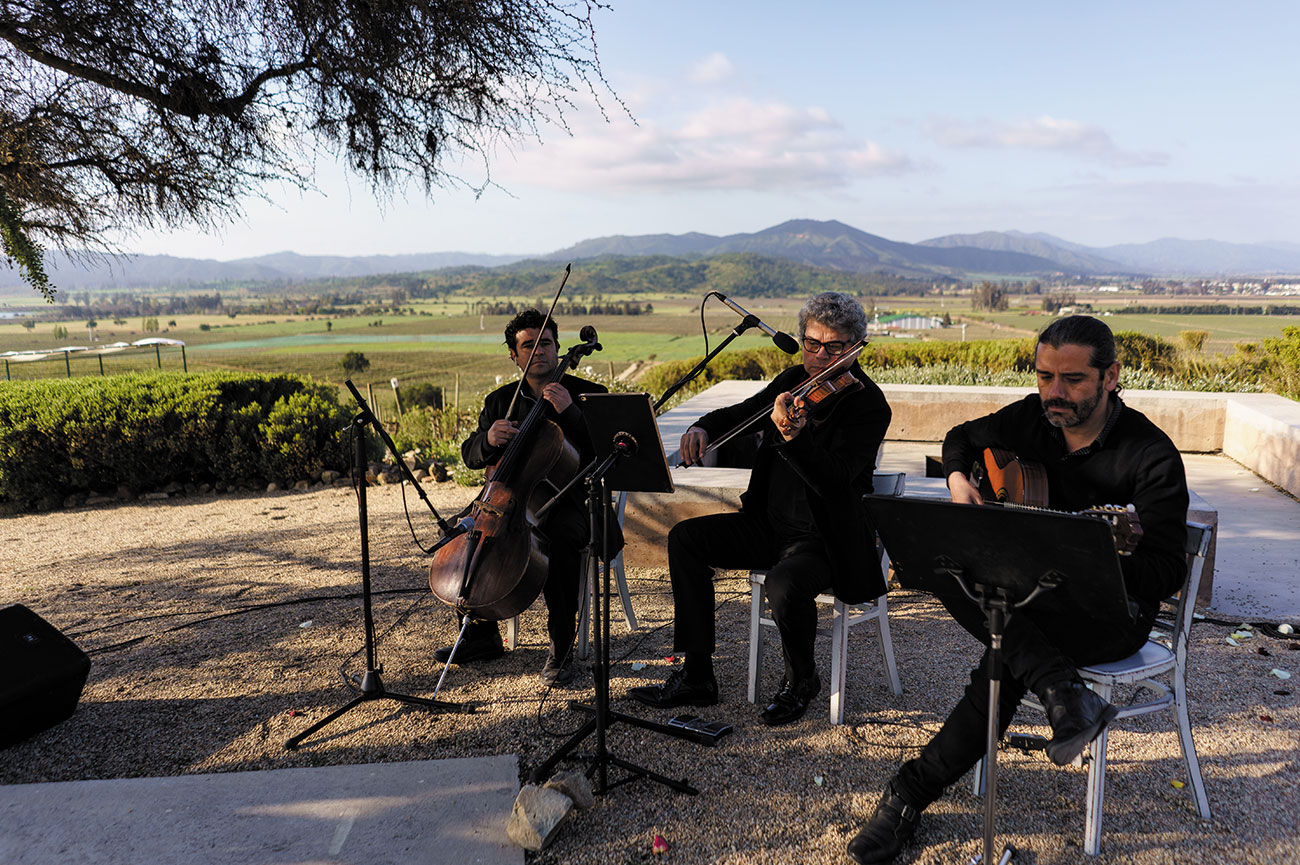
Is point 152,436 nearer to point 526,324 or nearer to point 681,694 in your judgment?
point 526,324

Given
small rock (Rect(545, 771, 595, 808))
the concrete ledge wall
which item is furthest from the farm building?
small rock (Rect(545, 771, 595, 808))

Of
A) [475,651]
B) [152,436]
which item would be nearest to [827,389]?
[475,651]

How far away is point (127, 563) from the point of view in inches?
246

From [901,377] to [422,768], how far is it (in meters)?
10.00

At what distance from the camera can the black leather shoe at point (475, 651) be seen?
13.5 ft

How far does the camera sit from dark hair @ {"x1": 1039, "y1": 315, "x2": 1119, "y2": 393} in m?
2.65

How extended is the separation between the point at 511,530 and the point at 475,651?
0.81 m

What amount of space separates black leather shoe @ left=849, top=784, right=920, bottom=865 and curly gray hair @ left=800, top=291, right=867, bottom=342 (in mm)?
1830

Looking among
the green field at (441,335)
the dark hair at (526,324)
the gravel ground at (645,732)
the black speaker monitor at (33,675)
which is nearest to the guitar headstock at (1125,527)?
the gravel ground at (645,732)

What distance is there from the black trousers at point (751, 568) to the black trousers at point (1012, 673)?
89 cm

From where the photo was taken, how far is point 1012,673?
2.52 meters

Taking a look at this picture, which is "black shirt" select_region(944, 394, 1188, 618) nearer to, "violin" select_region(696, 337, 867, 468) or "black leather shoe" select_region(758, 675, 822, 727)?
"violin" select_region(696, 337, 867, 468)

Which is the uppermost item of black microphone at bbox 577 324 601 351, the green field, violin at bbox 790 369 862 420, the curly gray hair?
the curly gray hair

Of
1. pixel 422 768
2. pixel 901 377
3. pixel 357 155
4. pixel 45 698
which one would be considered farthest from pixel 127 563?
pixel 901 377
